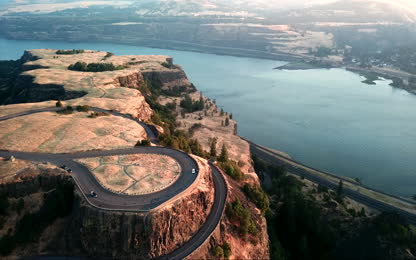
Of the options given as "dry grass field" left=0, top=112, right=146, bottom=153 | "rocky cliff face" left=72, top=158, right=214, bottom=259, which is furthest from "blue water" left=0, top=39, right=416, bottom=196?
"rocky cliff face" left=72, top=158, right=214, bottom=259

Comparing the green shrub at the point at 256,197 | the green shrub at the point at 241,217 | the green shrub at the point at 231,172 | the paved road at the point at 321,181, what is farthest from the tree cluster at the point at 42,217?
the paved road at the point at 321,181

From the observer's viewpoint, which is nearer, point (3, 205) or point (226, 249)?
point (226, 249)

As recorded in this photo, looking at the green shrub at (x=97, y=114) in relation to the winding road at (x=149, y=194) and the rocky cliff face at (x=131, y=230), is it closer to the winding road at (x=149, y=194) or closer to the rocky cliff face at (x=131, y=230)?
the winding road at (x=149, y=194)

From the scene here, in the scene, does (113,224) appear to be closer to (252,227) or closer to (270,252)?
(252,227)

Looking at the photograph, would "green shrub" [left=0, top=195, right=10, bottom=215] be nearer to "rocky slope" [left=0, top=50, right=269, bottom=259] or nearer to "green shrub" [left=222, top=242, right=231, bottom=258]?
"rocky slope" [left=0, top=50, right=269, bottom=259]

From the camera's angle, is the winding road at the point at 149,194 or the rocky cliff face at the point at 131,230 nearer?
the rocky cliff face at the point at 131,230

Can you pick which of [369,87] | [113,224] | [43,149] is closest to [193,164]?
[113,224]

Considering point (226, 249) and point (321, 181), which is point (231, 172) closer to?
point (226, 249)

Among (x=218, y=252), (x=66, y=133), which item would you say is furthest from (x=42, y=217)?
(x=218, y=252)
